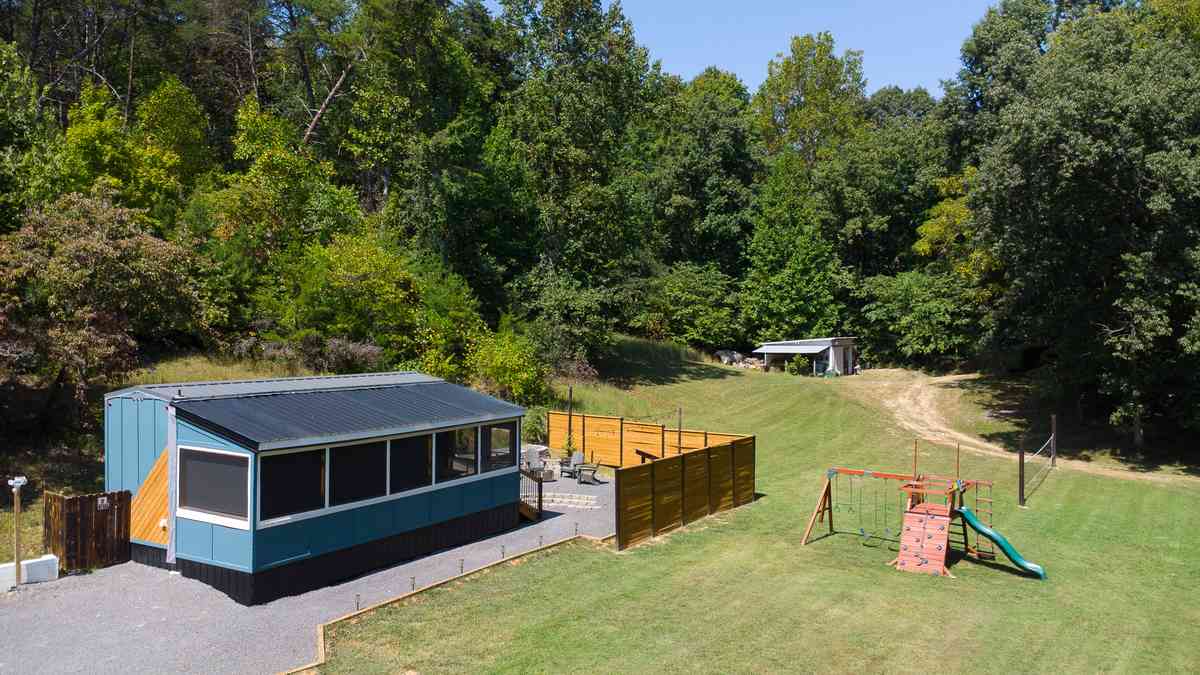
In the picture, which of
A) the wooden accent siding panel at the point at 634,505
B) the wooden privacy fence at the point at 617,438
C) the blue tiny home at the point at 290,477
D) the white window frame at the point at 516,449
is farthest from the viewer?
the wooden privacy fence at the point at 617,438

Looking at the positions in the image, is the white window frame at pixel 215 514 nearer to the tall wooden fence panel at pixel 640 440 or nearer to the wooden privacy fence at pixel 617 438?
the wooden privacy fence at pixel 617 438

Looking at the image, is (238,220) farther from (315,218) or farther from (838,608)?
(838,608)

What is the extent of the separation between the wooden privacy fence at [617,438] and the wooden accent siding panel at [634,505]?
636 centimetres

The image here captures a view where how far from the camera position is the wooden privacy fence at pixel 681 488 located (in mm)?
18266

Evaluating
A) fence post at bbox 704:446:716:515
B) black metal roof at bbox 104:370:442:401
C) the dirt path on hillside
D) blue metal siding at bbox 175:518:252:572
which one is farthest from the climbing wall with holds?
the dirt path on hillside

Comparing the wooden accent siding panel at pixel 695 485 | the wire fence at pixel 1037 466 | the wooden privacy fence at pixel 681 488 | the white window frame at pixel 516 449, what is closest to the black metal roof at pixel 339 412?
the white window frame at pixel 516 449

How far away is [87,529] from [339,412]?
4.87m

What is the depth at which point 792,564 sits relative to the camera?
56.7ft

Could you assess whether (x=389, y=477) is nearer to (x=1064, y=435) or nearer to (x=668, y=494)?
(x=668, y=494)

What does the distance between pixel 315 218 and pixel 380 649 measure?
29.1m

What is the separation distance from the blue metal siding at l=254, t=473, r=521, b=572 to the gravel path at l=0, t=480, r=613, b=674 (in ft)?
2.48

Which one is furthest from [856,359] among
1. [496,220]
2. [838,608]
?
[838,608]

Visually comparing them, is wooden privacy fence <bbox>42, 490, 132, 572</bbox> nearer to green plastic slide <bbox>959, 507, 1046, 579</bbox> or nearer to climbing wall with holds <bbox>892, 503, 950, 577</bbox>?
climbing wall with holds <bbox>892, 503, 950, 577</bbox>

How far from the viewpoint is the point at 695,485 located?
814 inches
